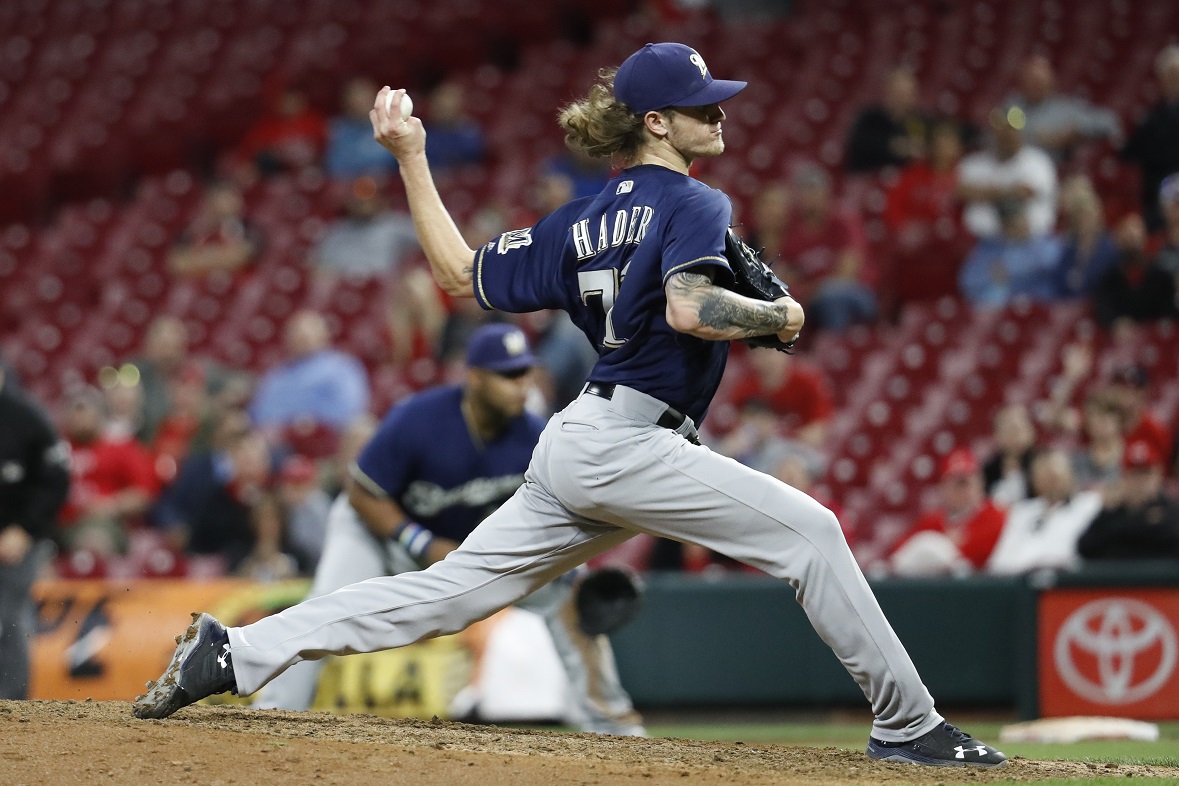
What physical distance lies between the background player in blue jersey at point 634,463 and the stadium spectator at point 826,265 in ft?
19.6

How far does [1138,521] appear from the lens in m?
7.80

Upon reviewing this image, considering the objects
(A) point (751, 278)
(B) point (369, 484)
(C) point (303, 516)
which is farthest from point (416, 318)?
(A) point (751, 278)

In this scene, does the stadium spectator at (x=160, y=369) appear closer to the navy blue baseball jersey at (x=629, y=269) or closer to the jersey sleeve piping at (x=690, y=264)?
the navy blue baseball jersey at (x=629, y=269)

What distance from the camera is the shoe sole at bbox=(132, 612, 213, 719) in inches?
172

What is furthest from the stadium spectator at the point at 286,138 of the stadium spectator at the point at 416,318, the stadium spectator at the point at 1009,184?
the stadium spectator at the point at 1009,184

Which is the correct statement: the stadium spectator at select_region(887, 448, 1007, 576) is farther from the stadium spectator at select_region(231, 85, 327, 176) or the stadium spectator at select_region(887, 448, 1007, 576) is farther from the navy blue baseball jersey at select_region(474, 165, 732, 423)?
the stadium spectator at select_region(231, 85, 327, 176)

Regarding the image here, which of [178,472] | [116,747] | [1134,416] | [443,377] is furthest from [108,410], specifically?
[116,747]

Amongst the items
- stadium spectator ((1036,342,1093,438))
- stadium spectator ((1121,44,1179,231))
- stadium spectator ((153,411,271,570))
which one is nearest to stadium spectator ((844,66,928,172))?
stadium spectator ((1121,44,1179,231))

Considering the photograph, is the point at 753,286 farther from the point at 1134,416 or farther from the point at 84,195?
the point at 84,195

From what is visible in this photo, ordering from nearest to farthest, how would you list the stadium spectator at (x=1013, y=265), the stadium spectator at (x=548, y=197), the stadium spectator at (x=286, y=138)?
1. the stadium spectator at (x=1013, y=265)
2. the stadium spectator at (x=548, y=197)
3. the stadium spectator at (x=286, y=138)

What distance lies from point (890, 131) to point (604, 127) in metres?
7.37

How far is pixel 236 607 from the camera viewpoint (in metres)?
8.25

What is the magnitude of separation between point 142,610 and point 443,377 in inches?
109

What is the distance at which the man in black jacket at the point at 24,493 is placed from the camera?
22.4 ft
